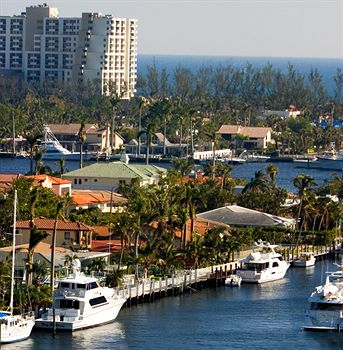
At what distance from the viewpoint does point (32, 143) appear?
111625 millimetres

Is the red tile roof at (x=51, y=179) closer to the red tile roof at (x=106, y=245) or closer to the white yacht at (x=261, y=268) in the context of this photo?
the red tile roof at (x=106, y=245)

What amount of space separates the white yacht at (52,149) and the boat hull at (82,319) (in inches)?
3534

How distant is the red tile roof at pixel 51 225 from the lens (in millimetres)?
78438

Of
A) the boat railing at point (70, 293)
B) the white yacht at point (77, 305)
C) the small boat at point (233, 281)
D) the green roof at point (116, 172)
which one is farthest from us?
the green roof at point (116, 172)

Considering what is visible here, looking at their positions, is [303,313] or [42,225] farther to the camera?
[42,225]

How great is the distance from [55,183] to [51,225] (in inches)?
772

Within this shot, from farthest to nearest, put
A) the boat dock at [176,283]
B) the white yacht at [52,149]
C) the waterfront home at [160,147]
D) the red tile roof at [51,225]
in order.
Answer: the waterfront home at [160,147]
the white yacht at [52,149]
the red tile roof at [51,225]
the boat dock at [176,283]

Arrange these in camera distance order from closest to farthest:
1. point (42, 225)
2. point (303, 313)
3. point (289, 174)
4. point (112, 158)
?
point (303, 313)
point (42, 225)
point (289, 174)
point (112, 158)

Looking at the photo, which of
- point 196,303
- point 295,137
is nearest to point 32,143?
point 196,303

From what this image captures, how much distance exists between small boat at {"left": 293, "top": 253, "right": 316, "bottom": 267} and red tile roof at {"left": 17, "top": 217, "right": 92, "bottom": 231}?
10.6 m

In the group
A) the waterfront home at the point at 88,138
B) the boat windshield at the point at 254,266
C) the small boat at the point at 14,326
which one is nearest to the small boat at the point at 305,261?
the boat windshield at the point at 254,266

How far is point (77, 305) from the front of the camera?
211 ft

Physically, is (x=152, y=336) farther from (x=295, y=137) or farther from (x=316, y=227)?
(x=295, y=137)

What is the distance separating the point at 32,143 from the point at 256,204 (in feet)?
60.7
